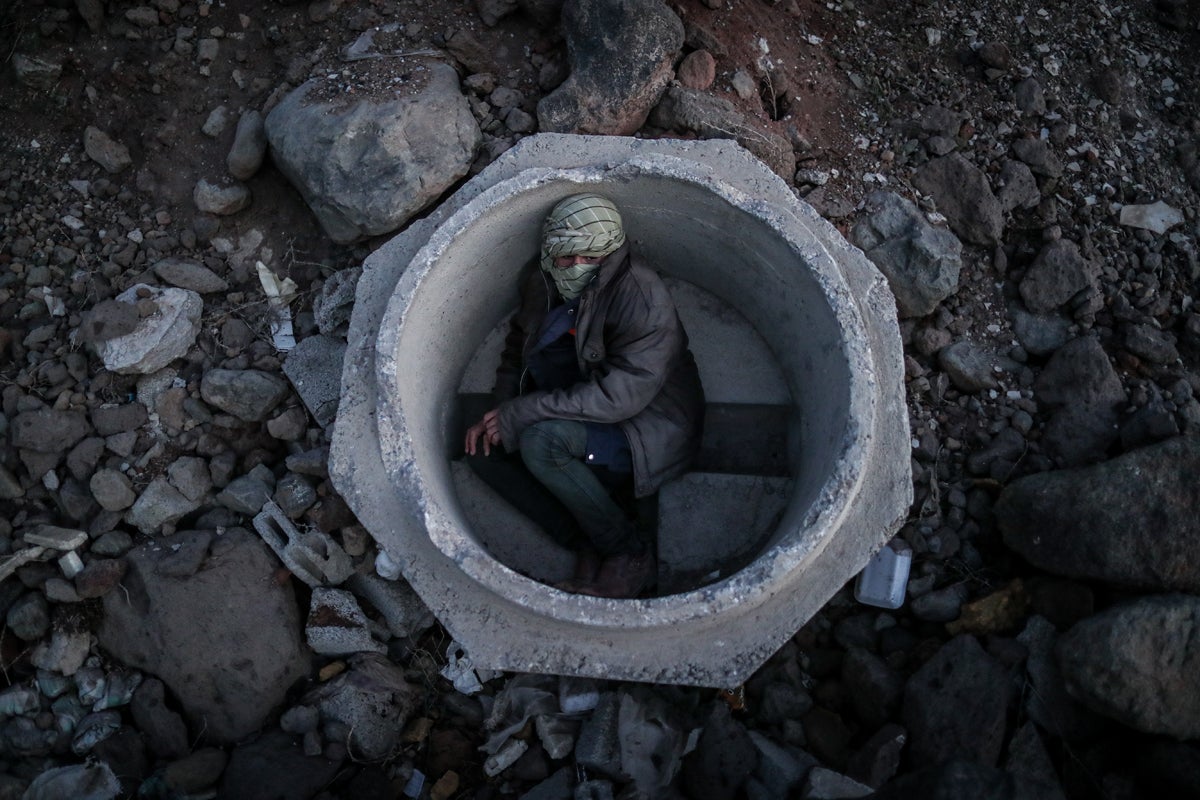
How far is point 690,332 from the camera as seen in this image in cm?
472

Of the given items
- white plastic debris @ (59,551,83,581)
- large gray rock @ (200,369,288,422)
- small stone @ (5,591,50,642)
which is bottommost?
small stone @ (5,591,50,642)

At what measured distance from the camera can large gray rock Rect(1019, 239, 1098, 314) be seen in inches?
174

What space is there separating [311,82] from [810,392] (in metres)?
2.85

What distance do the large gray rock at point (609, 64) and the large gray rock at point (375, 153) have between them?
1.57 ft

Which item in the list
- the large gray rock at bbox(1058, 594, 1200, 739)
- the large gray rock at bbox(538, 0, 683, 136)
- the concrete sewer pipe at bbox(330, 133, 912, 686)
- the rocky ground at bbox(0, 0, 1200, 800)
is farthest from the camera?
the large gray rock at bbox(538, 0, 683, 136)

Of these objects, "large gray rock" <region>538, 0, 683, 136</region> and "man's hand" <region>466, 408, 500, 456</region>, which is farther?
"large gray rock" <region>538, 0, 683, 136</region>

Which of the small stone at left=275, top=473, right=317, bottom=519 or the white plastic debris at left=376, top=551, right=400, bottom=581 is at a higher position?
the small stone at left=275, top=473, right=317, bottom=519

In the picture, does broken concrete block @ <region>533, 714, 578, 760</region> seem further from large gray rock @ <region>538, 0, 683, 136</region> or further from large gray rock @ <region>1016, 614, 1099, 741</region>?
large gray rock @ <region>538, 0, 683, 136</region>

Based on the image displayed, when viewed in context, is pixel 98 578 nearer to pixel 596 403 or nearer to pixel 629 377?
pixel 596 403

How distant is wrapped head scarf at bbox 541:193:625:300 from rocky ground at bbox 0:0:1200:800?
72 cm

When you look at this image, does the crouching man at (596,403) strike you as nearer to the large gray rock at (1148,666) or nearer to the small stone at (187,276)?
the small stone at (187,276)

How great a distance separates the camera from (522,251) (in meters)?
4.32

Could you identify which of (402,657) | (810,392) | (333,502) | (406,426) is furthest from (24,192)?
(810,392)

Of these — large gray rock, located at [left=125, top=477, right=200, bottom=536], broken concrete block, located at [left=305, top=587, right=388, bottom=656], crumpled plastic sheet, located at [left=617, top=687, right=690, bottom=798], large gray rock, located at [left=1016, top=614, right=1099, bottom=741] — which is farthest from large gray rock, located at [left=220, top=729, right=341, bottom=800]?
large gray rock, located at [left=1016, top=614, right=1099, bottom=741]
